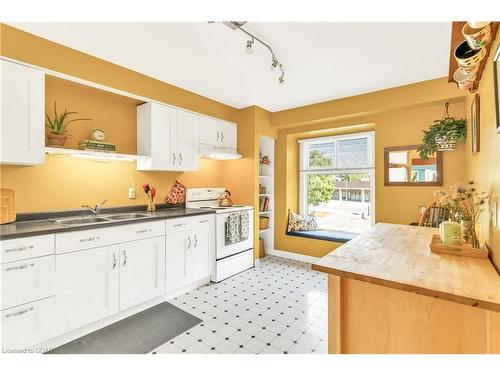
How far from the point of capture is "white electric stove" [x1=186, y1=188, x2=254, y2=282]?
3192 mm

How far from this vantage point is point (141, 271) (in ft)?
7.75

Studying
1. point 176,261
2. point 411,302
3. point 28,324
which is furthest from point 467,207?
point 28,324

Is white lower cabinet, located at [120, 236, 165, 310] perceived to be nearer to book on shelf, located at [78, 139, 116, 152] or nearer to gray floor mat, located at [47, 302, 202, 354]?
gray floor mat, located at [47, 302, 202, 354]

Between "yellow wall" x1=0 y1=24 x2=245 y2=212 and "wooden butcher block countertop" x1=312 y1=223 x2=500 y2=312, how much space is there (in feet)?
8.30

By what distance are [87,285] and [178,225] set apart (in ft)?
3.26

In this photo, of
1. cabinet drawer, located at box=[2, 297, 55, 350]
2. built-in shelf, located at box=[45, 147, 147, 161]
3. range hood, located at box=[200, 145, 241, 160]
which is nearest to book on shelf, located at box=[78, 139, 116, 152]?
built-in shelf, located at box=[45, 147, 147, 161]

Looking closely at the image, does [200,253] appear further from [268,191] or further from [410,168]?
[410,168]

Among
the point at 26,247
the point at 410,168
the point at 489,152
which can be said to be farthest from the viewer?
the point at 410,168

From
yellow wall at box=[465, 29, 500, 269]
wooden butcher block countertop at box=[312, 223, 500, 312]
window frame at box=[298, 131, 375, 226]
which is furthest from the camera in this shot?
window frame at box=[298, 131, 375, 226]

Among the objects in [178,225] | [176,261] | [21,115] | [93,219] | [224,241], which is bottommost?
[176,261]

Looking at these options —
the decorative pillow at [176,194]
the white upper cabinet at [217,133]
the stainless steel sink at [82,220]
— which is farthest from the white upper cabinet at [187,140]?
the stainless steel sink at [82,220]

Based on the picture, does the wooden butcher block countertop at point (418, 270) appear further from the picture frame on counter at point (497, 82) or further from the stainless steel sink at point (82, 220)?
the stainless steel sink at point (82, 220)

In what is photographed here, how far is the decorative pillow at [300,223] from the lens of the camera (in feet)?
13.9
